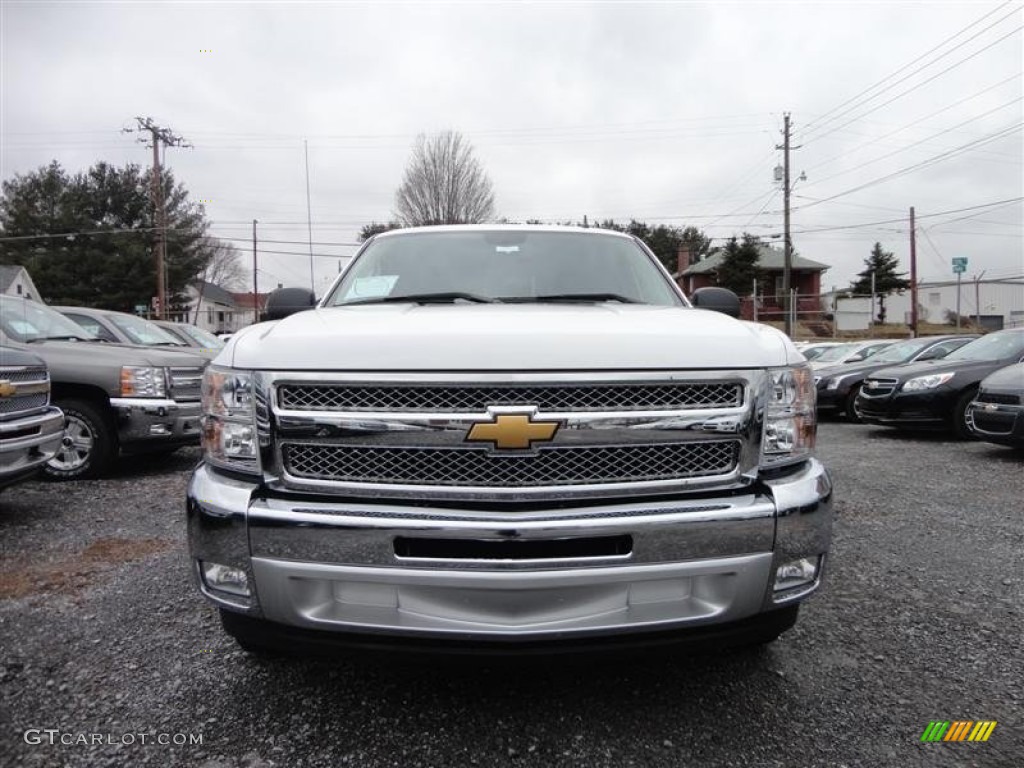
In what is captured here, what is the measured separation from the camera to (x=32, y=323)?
20.8ft

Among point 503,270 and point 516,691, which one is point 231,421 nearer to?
point 516,691

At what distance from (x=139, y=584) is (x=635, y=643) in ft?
9.14

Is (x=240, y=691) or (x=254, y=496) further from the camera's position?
(x=240, y=691)

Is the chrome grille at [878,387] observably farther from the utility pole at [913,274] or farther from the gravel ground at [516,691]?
the utility pole at [913,274]

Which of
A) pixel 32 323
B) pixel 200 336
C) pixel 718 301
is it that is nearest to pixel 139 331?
pixel 32 323

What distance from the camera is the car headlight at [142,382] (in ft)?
19.7

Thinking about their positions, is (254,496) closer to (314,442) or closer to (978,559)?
(314,442)

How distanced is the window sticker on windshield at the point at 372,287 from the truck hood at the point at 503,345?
0.89 m

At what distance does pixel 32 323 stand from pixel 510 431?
20.9 feet

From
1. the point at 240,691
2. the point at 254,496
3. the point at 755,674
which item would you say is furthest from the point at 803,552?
the point at 240,691

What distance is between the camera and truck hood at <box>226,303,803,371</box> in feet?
6.41

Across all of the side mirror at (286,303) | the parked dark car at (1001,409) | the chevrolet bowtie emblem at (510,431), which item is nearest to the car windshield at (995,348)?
the parked dark car at (1001,409)

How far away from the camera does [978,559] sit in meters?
3.89

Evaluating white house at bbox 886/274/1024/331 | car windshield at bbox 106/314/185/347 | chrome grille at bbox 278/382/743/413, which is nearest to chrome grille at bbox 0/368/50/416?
chrome grille at bbox 278/382/743/413
